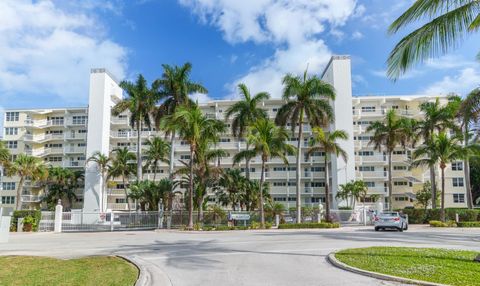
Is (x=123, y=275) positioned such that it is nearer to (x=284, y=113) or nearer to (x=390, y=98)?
(x=284, y=113)

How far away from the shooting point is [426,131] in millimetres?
44875

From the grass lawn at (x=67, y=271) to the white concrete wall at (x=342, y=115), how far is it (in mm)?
50458

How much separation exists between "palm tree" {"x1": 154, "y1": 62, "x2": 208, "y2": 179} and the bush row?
25.6m

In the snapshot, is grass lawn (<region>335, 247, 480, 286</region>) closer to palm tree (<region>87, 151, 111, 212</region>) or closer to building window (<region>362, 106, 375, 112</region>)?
palm tree (<region>87, 151, 111, 212</region>)

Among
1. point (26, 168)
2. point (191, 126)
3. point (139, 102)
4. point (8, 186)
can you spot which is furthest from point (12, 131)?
point (191, 126)

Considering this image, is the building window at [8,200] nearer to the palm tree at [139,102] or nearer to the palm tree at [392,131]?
the palm tree at [139,102]

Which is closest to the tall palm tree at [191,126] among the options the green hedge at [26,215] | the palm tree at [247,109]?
the palm tree at [247,109]

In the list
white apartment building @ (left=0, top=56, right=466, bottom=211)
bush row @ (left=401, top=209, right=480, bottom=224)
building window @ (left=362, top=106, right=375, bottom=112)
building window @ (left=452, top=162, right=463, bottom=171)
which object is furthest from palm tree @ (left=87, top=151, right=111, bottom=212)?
building window @ (left=452, top=162, right=463, bottom=171)

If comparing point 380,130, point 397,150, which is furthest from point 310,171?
point 380,130

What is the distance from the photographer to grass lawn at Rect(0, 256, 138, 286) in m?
9.23

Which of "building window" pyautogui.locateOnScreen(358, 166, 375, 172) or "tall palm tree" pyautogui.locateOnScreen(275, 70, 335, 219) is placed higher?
"tall palm tree" pyautogui.locateOnScreen(275, 70, 335, 219)

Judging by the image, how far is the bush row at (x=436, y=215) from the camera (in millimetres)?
38344

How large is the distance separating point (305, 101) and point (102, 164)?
1393 inches

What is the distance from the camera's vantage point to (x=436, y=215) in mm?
39750
